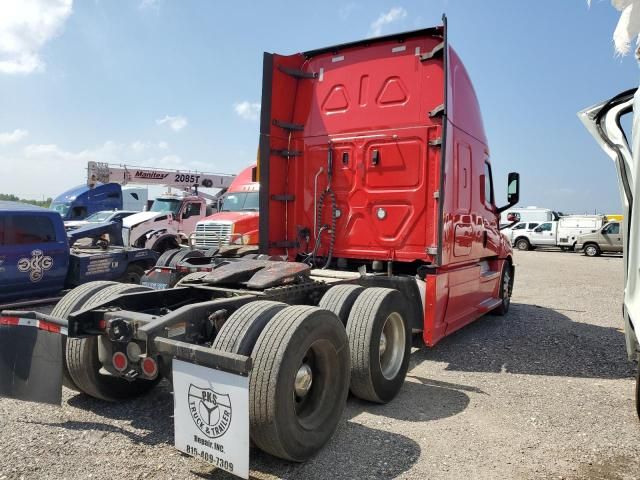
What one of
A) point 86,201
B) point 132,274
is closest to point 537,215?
point 86,201

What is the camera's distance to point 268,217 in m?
6.12

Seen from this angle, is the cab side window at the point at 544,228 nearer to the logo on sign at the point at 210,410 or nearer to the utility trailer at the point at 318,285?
the utility trailer at the point at 318,285

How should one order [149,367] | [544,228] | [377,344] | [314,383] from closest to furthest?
1. [149,367]
2. [314,383]
3. [377,344]
4. [544,228]

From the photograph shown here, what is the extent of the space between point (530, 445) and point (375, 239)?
2.84 meters

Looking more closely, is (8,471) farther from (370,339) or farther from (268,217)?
(268,217)

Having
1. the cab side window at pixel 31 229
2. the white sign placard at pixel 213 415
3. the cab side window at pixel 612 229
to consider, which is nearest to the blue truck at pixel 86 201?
the cab side window at pixel 31 229

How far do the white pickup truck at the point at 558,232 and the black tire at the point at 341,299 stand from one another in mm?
27749

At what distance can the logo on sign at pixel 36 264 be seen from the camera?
8.01 m

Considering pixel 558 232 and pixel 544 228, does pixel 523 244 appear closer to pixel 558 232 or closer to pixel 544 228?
pixel 544 228

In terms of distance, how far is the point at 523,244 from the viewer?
30703 millimetres

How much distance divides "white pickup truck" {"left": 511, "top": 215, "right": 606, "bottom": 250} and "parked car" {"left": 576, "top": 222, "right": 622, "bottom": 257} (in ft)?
8.61

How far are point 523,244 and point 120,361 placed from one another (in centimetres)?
3077

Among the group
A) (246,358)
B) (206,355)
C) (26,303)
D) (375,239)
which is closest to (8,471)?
(206,355)

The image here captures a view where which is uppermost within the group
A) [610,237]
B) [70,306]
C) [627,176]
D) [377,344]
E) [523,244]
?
[627,176]
